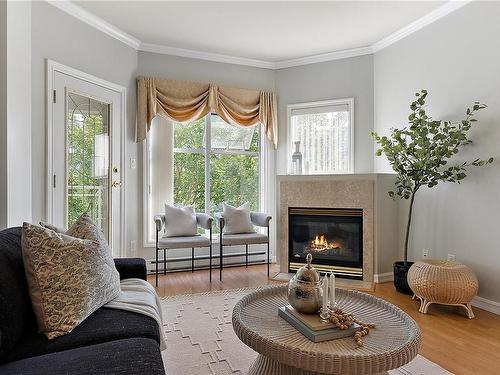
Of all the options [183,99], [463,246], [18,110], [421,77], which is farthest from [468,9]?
[18,110]

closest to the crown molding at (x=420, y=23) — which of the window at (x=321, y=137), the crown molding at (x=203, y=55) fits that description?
the window at (x=321, y=137)

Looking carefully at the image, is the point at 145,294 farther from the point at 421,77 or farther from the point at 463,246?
the point at 421,77

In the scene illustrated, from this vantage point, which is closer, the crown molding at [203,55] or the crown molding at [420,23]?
the crown molding at [420,23]

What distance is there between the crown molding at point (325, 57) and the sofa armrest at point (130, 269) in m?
3.38

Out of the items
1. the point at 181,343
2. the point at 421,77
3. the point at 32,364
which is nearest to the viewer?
the point at 32,364

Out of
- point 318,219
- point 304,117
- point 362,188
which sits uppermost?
point 304,117

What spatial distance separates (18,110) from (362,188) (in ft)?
10.3

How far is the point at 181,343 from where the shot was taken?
2.20 meters

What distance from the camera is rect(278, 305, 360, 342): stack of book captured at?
1366mm

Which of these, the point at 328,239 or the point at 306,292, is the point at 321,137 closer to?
the point at 328,239

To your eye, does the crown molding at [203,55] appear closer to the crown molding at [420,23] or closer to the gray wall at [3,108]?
the crown molding at [420,23]

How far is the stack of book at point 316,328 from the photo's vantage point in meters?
1.37

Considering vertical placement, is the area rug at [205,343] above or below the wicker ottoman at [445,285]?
below

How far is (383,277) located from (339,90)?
2326 millimetres
